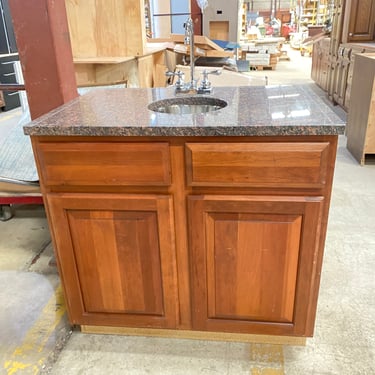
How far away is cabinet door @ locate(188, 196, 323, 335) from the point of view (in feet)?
4.03

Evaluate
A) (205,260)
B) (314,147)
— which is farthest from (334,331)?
(314,147)

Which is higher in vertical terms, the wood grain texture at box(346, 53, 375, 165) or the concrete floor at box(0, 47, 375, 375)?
the wood grain texture at box(346, 53, 375, 165)

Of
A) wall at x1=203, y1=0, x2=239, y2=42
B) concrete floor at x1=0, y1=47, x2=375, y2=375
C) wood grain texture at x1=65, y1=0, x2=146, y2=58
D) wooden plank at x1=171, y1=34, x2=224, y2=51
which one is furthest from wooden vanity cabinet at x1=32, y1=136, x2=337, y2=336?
wall at x1=203, y1=0, x2=239, y2=42

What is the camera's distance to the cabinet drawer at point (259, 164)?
114 centimetres

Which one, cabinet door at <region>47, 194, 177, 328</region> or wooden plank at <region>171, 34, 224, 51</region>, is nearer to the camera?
cabinet door at <region>47, 194, 177, 328</region>

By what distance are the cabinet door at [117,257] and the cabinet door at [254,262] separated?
114 millimetres

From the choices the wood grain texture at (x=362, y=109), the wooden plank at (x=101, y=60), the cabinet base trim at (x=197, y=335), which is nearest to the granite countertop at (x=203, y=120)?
the cabinet base trim at (x=197, y=335)

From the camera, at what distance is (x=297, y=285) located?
1.34m

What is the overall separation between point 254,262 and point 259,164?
1.26 ft

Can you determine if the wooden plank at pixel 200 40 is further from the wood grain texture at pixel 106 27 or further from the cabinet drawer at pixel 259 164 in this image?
the cabinet drawer at pixel 259 164

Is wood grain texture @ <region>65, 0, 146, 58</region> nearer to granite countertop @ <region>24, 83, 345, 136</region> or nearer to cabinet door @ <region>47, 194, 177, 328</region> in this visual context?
granite countertop @ <region>24, 83, 345, 136</region>

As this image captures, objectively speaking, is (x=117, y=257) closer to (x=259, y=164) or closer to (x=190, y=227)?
(x=190, y=227)

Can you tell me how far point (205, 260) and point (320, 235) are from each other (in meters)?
0.42

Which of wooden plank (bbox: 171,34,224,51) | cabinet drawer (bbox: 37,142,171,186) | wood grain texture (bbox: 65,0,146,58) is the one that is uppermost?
wood grain texture (bbox: 65,0,146,58)
